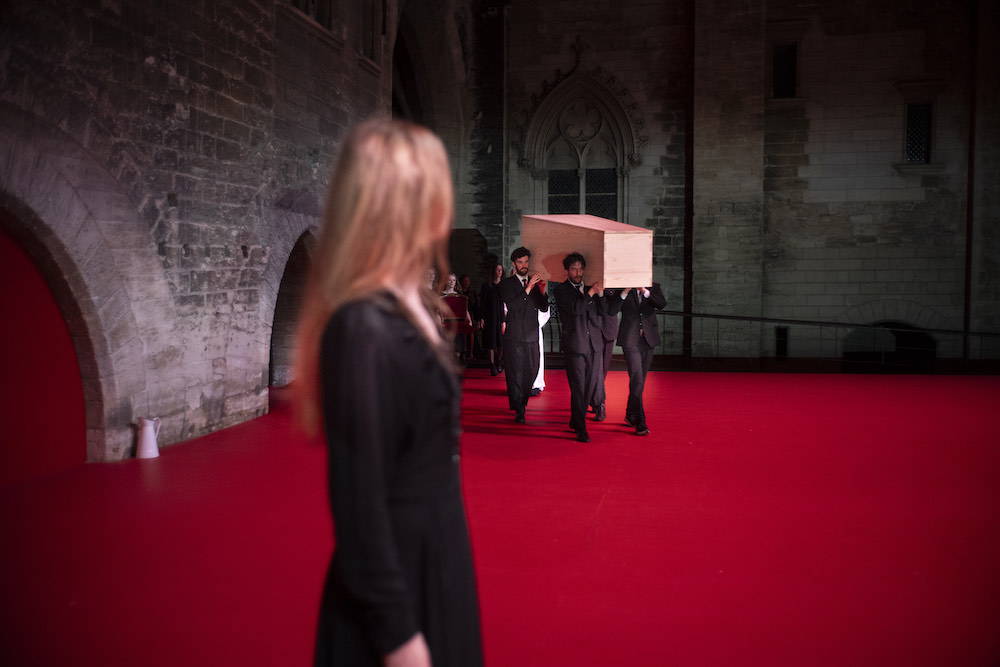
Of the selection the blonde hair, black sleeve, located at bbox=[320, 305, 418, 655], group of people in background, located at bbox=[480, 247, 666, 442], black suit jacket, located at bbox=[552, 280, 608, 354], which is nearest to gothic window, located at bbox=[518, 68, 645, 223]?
group of people in background, located at bbox=[480, 247, 666, 442]

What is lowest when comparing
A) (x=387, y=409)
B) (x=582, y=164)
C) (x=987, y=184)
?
(x=387, y=409)

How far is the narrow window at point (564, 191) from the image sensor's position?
15.9m

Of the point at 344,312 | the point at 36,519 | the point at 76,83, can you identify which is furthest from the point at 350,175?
the point at 76,83

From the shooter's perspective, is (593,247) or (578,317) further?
(578,317)

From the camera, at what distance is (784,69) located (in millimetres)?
14914

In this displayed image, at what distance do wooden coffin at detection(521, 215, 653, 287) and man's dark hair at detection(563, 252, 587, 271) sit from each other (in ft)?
0.16

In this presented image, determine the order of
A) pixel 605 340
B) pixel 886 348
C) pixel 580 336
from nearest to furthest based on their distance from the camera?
pixel 580 336 → pixel 605 340 → pixel 886 348

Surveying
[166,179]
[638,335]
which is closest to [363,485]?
[166,179]

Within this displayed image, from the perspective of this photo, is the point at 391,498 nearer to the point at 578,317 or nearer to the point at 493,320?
the point at 578,317

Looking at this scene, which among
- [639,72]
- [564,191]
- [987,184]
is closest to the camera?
[987,184]

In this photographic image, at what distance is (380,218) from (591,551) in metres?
3.40

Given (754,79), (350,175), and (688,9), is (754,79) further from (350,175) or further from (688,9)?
(350,175)

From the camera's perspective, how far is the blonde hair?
139 cm

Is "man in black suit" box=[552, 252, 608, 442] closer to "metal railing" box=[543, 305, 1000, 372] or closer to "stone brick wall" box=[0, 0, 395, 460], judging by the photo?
"stone brick wall" box=[0, 0, 395, 460]
